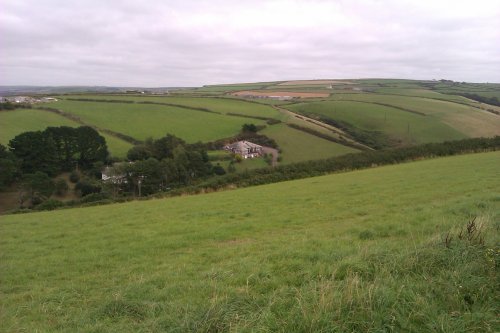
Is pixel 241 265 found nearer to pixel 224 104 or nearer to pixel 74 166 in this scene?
pixel 74 166

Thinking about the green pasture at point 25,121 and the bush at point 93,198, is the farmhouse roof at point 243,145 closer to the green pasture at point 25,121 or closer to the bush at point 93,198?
the bush at point 93,198

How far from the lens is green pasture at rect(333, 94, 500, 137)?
248 ft

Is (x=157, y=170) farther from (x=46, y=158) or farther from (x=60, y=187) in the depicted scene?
(x=46, y=158)

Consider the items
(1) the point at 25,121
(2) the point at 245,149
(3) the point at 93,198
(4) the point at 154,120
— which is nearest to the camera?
(3) the point at 93,198

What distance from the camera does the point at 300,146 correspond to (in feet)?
216

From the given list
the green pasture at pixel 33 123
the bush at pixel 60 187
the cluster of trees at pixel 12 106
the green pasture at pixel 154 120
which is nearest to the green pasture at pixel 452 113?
the green pasture at pixel 154 120

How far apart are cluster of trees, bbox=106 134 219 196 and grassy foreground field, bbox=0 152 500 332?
32804mm

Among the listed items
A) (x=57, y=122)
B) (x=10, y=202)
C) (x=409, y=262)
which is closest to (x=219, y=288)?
(x=409, y=262)

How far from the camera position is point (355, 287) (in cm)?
505

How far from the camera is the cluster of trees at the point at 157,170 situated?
47.9 m

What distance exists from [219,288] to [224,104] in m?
90.9

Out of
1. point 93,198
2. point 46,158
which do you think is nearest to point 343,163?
point 93,198

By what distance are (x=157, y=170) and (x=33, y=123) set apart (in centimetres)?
2712

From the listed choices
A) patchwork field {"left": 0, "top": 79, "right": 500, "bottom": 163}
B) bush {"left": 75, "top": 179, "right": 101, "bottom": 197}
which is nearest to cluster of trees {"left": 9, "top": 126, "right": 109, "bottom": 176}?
patchwork field {"left": 0, "top": 79, "right": 500, "bottom": 163}
